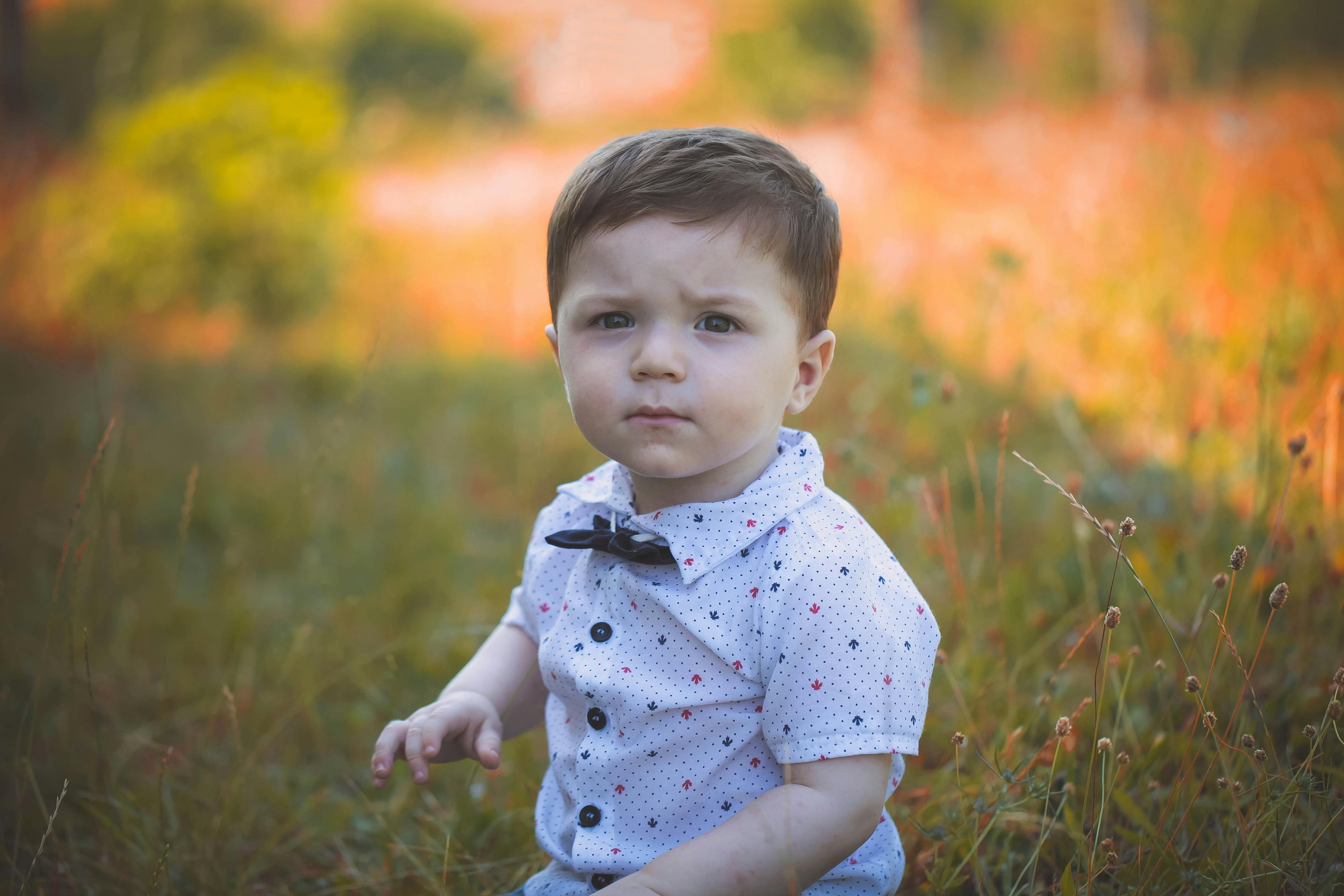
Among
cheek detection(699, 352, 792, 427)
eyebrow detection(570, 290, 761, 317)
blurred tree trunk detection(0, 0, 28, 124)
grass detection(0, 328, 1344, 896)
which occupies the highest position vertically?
blurred tree trunk detection(0, 0, 28, 124)

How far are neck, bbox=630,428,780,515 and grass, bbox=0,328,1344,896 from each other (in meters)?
0.39

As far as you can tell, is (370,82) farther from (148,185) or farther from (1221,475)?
(1221,475)

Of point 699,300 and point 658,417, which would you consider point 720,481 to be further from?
point 699,300

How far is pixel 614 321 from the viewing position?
1217 millimetres

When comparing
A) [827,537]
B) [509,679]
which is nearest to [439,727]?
[509,679]

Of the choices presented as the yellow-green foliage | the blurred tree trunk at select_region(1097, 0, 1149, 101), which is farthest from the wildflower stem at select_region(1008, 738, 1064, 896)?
the blurred tree trunk at select_region(1097, 0, 1149, 101)

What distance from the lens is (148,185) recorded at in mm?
5617

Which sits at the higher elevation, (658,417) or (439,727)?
(658,417)

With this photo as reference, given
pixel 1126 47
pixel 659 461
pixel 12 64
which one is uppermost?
pixel 1126 47

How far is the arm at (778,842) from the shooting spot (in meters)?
1.06

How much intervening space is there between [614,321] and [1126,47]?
13.0m

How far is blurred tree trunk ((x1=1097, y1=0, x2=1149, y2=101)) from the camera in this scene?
10875 mm

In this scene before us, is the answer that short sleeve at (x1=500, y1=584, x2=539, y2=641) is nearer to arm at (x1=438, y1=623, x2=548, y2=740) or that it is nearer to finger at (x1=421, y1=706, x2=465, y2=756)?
arm at (x1=438, y1=623, x2=548, y2=740)

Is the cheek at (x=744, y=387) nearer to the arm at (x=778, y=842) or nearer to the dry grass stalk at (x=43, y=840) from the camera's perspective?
the arm at (x=778, y=842)
